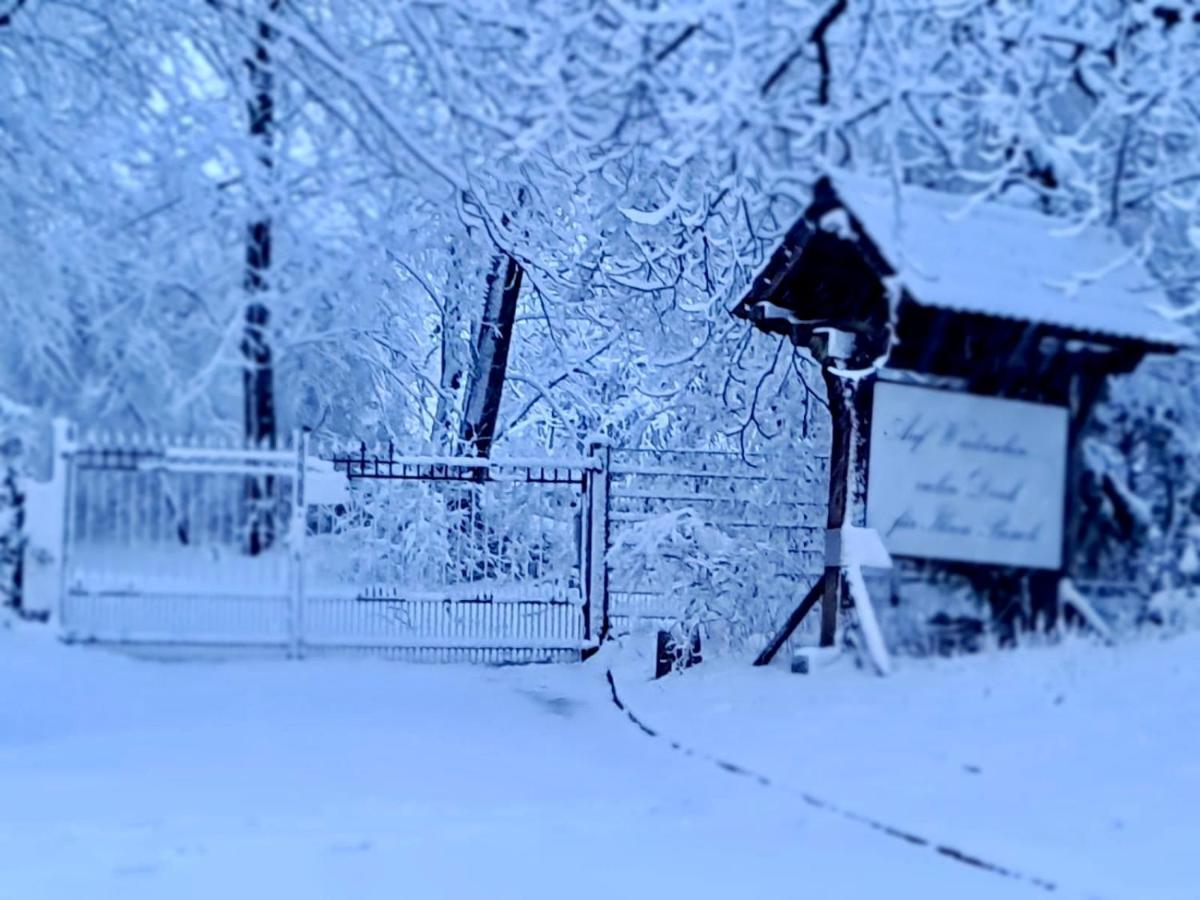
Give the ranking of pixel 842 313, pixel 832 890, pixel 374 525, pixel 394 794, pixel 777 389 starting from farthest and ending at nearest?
pixel 777 389
pixel 374 525
pixel 842 313
pixel 394 794
pixel 832 890

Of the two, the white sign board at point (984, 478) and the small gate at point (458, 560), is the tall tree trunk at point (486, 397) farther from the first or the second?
the white sign board at point (984, 478)

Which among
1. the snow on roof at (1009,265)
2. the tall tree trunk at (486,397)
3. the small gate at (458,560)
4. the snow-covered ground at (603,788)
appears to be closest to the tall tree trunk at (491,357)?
the tall tree trunk at (486,397)

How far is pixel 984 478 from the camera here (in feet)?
18.1

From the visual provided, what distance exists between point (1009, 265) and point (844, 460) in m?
1.22

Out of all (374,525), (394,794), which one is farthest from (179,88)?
(394,794)

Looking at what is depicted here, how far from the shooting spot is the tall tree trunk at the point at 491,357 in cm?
741

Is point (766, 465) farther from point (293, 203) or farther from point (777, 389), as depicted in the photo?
point (293, 203)

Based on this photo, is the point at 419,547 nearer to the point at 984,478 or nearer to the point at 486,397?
the point at 486,397

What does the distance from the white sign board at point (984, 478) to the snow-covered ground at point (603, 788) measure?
0.49m

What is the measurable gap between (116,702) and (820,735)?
10.1 ft

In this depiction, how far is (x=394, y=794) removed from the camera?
5.73m

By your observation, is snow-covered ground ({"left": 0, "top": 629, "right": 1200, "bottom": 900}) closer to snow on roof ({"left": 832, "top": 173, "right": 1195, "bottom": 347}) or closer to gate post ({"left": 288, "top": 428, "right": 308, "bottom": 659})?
gate post ({"left": 288, "top": 428, "right": 308, "bottom": 659})

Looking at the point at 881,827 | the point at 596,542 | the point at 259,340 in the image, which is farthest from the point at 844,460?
the point at 596,542

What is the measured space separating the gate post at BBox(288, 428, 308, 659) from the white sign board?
2.49 meters
